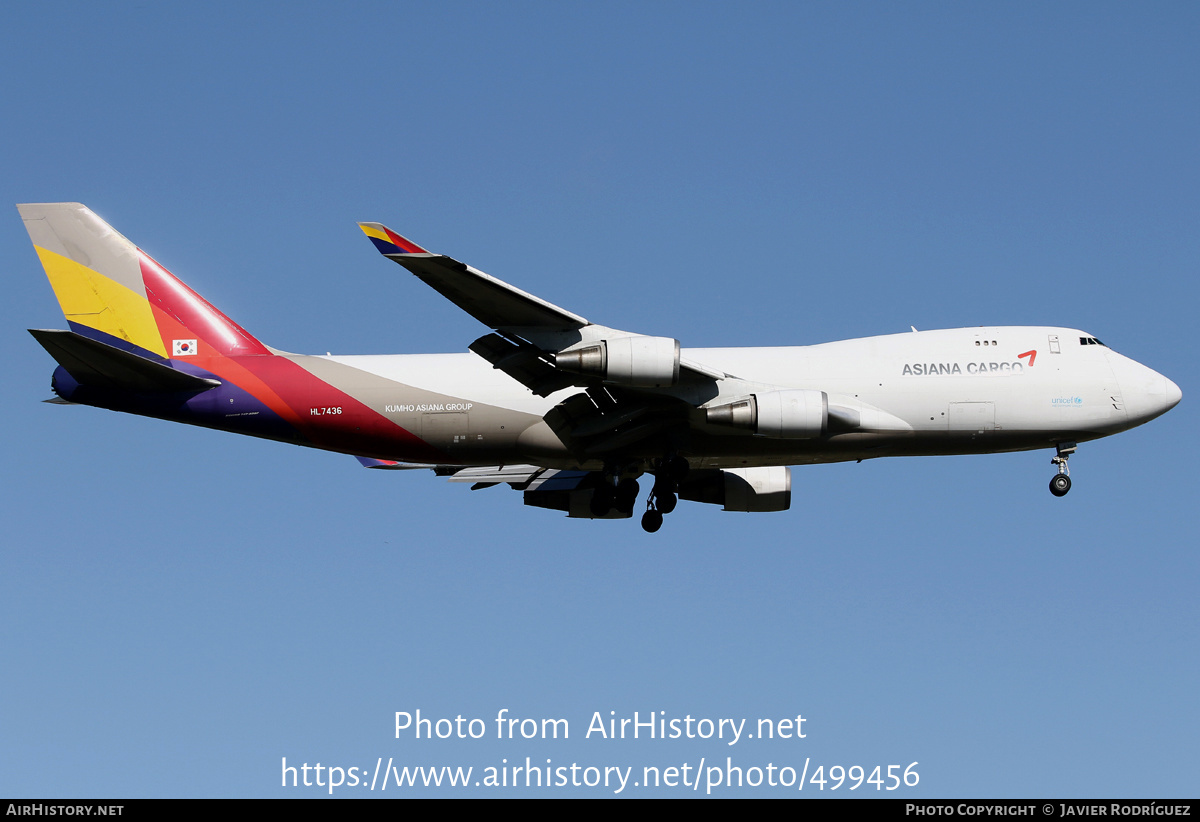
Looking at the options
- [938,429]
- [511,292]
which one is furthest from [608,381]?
[938,429]

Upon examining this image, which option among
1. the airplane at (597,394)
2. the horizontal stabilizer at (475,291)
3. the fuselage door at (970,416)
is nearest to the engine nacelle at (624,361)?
the horizontal stabilizer at (475,291)

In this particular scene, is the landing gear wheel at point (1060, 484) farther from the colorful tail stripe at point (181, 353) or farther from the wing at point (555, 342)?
the colorful tail stripe at point (181, 353)

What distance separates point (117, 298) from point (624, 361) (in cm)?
1475

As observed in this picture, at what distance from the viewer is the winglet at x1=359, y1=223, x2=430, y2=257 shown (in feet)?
85.2

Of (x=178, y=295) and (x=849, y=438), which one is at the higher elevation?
(x=178, y=295)

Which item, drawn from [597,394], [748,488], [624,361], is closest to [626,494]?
[597,394]

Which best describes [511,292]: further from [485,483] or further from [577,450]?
[485,483]

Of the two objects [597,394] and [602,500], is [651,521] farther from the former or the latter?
[597,394]

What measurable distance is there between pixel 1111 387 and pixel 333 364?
20.5m

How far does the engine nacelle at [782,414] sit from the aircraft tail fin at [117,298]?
12.7m

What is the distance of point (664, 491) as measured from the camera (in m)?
33.2

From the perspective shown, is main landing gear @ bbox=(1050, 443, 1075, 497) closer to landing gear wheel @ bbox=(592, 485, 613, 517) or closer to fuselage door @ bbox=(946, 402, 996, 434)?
fuselage door @ bbox=(946, 402, 996, 434)

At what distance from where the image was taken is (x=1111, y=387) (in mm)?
33250
